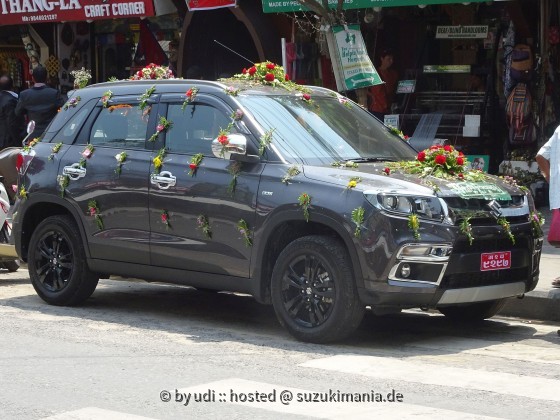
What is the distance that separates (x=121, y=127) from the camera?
9.83 m

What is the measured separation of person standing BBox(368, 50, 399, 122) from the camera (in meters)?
17.1

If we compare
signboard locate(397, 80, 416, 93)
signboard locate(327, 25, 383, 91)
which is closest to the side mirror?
signboard locate(327, 25, 383, 91)

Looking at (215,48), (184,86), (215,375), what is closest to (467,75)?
(215,48)

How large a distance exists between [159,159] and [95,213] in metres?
0.82

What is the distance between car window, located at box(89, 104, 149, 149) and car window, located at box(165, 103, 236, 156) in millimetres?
307

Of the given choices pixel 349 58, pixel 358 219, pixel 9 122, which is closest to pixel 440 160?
pixel 358 219

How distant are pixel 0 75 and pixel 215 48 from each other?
143 inches

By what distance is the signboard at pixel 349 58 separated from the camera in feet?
42.3

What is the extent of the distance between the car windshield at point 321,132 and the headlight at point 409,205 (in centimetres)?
85

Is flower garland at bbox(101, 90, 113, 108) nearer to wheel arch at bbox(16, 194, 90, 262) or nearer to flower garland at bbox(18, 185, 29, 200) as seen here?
wheel arch at bbox(16, 194, 90, 262)

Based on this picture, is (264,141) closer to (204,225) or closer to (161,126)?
(204,225)

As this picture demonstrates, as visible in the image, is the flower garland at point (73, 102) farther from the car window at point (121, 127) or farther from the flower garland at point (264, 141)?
the flower garland at point (264, 141)

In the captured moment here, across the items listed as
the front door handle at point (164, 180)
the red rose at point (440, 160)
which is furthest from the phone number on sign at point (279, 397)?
the front door handle at point (164, 180)

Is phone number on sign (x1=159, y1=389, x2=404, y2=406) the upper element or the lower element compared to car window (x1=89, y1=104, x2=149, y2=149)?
lower
